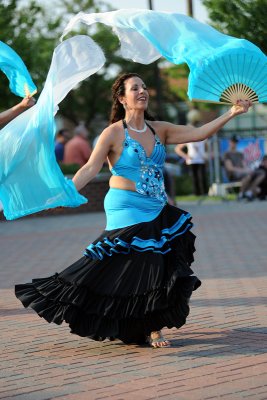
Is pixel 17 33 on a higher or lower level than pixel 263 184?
higher

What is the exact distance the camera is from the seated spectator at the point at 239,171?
71.3ft

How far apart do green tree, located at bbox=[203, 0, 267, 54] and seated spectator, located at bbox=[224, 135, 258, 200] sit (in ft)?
Answer: 21.1

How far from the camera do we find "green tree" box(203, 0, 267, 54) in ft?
49.3

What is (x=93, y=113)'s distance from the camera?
5144 centimetres

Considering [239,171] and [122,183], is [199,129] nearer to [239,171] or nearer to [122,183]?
[122,183]

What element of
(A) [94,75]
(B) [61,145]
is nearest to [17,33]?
(B) [61,145]

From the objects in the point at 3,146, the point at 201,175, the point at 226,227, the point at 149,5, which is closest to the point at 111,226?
the point at 3,146

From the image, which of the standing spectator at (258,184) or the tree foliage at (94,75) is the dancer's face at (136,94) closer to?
the standing spectator at (258,184)

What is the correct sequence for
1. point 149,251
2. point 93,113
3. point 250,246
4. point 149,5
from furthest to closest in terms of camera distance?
point 93,113, point 149,5, point 250,246, point 149,251

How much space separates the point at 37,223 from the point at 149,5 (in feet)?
40.8

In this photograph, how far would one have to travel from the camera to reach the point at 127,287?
6.82 metres

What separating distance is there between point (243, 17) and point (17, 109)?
26.8ft

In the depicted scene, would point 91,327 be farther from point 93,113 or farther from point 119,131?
point 93,113

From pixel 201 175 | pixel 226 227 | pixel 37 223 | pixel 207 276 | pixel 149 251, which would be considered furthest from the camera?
pixel 201 175
